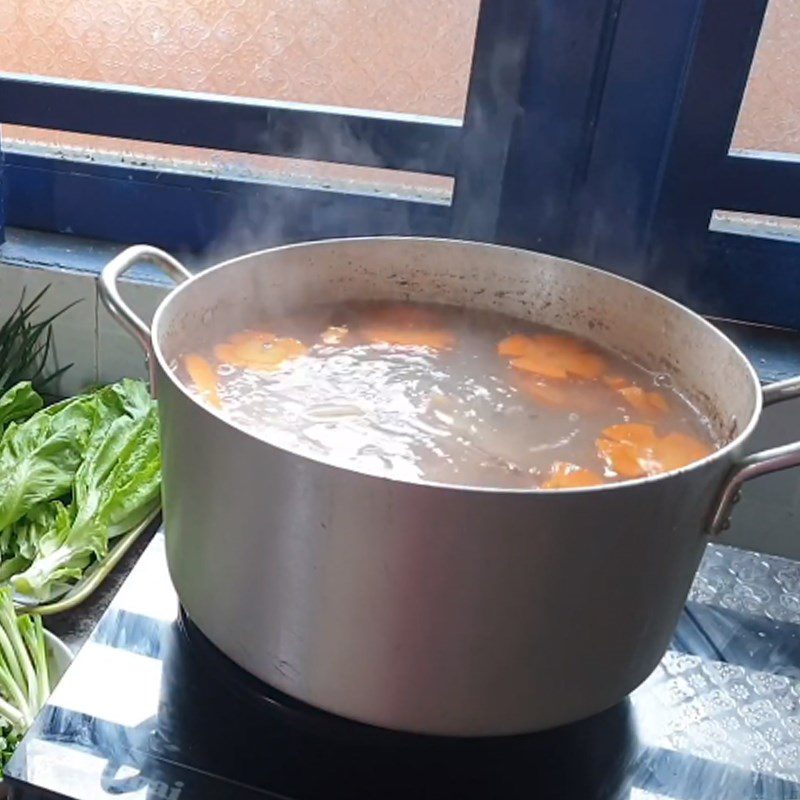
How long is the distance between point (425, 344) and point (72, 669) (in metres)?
0.37

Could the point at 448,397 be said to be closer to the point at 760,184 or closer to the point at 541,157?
the point at 541,157

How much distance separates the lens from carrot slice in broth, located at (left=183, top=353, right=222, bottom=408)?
2.29 feet

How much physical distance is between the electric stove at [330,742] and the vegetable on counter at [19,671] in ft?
0.67

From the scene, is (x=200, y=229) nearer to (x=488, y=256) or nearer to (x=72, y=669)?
(x=488, y=256)

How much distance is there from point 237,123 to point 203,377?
0.57m

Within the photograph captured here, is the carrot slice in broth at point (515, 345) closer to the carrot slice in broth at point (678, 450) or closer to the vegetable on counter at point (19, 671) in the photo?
the carrot slice in broth at point (678, 450)

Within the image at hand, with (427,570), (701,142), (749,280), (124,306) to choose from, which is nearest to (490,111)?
(701,142)

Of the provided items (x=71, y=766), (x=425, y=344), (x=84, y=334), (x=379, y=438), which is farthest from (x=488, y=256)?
(x=84, y=334)

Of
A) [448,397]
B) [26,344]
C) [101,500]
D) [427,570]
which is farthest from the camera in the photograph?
[26,344]

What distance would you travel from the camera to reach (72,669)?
0.67 metres

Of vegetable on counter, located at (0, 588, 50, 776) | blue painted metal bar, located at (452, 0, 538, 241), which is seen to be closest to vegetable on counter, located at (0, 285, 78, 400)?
vegetable on counter, located at (0, 588, 50, 776)

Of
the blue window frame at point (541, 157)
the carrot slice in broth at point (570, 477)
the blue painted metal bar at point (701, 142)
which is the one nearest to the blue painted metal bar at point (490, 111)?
the blue window frame at point (541, 157)

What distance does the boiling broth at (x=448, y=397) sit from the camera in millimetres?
652

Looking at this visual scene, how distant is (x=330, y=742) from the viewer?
2.08ft
